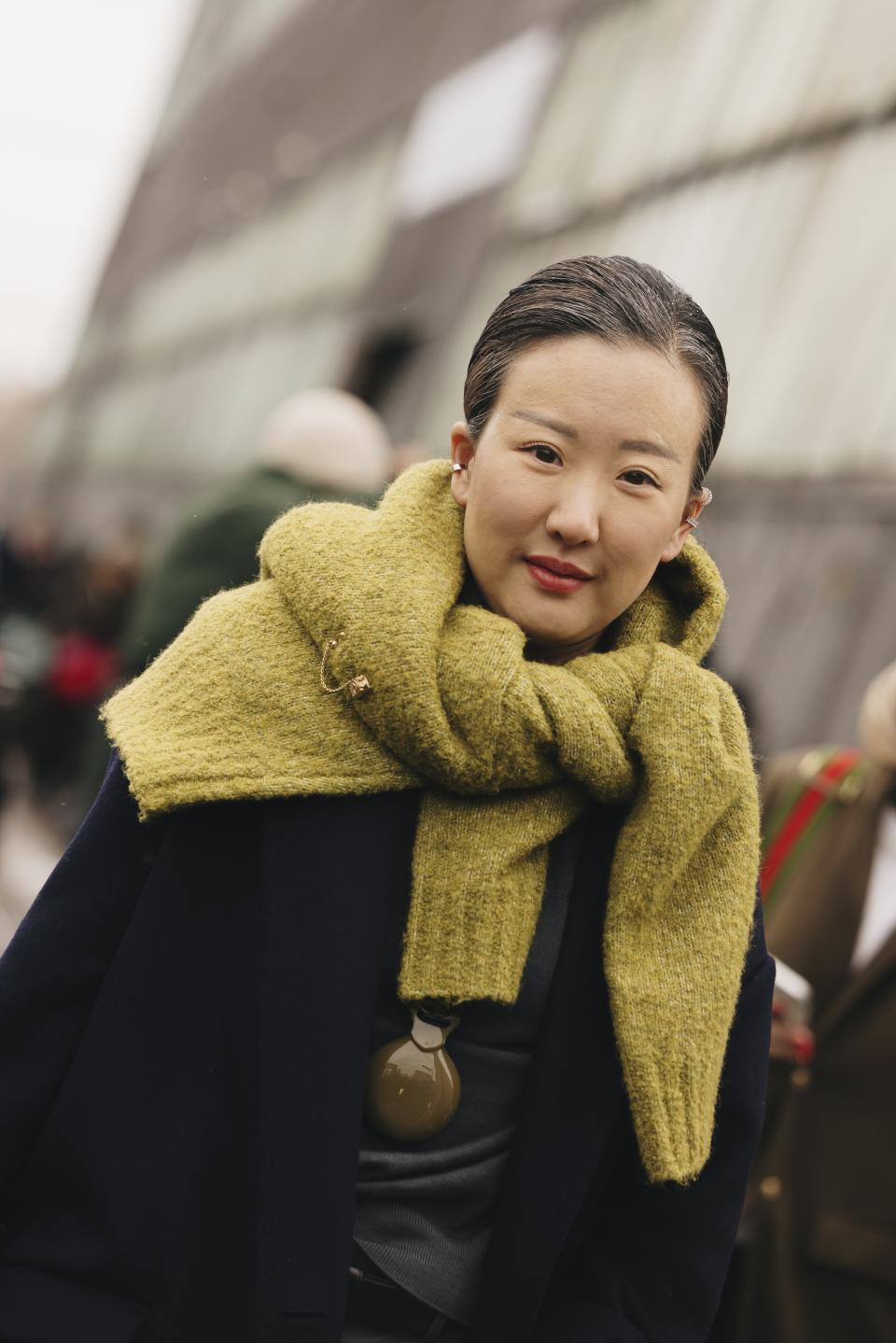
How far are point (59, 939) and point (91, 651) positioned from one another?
23.9ft

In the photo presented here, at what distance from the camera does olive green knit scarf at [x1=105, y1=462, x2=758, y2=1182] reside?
5.09 feet

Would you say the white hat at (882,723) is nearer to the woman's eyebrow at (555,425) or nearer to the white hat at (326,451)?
the white hat at (326,451)

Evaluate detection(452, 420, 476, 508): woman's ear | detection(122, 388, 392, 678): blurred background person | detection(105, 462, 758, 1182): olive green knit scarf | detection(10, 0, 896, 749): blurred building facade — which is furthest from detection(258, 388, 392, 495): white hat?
detection(105, 462, 758, 1182): olive green knit scarf

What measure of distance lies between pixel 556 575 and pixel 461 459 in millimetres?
207

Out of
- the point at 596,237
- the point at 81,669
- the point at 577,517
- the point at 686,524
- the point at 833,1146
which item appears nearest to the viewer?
the point at 577,517

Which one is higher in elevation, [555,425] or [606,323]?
[606,323]

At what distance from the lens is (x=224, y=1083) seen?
1.60 metres

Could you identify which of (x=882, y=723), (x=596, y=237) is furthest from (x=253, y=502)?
(x=596, y=237)

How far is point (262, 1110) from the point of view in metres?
1.56

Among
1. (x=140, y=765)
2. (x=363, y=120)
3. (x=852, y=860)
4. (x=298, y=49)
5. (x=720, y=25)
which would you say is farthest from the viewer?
(x=298, y=49)

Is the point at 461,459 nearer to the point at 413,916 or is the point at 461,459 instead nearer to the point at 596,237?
the point at 413,916

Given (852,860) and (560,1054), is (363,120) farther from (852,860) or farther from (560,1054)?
(560,1054)

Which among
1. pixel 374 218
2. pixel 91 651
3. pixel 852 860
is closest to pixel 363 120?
pixel 374 218

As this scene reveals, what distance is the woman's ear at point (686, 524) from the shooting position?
1.68 meters
